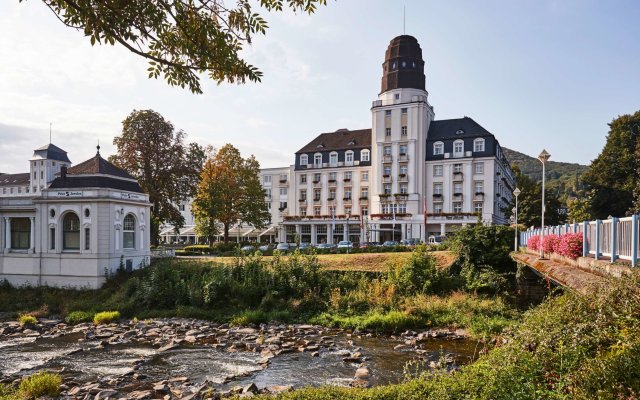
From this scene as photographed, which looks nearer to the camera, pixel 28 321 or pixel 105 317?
pixel 28 321

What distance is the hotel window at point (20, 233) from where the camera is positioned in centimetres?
3347

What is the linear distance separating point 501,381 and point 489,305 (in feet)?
56.0

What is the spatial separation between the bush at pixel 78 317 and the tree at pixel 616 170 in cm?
4982

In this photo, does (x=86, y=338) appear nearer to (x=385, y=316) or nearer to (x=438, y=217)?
(x=385, y=316)

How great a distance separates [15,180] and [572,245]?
342 feet

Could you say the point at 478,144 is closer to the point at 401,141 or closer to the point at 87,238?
the point at 401,141

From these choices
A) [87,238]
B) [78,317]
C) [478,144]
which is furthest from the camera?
[478,144]

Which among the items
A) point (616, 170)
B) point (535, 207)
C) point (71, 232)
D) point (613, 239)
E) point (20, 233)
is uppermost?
point (616, 170)

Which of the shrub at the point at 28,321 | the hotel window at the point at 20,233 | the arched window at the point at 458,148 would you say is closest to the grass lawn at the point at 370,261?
the shrub at the point at 28,321

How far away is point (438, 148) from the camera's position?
60.1 metres

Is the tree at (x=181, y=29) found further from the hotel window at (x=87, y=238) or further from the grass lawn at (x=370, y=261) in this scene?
the hotel window at (x=87, y=238)

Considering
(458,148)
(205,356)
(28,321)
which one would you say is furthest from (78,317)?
(458,148)

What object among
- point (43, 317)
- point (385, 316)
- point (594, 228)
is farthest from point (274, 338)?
point (43, 317)

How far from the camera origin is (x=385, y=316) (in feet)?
76.2
